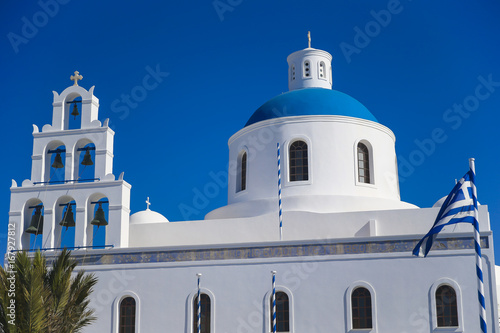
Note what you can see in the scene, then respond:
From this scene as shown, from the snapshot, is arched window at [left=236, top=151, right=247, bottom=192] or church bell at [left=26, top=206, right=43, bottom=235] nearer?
church bell at [left=26, top=206, right=43, bottom=235]

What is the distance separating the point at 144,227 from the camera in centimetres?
1958

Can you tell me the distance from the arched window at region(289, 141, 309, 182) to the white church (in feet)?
0.11

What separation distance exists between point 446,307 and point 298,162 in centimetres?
652

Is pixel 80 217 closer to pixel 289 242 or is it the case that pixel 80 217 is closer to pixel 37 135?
pixel 37 135

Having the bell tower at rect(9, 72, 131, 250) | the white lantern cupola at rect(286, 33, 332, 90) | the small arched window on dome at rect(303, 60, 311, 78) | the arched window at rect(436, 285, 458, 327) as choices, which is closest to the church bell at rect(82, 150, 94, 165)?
the bell tower at rect(9, 72, 131, 250)

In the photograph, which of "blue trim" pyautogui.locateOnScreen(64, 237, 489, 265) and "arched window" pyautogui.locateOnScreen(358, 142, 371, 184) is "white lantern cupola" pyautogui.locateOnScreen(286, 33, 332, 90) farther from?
"blue trim" pyautogui.locateOnScreen(64, 237, 489, 265)

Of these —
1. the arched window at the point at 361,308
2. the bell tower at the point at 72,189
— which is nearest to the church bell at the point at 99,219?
the bell tower at the point at 72,189

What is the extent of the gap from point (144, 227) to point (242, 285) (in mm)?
4079

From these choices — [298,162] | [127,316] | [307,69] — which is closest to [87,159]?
[127,316]

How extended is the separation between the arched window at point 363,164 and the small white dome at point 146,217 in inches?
263

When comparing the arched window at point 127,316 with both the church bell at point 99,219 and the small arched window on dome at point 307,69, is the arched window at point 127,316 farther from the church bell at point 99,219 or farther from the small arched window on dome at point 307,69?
the small arched window on dome at point 307,69

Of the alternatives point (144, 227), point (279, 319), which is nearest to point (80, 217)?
point (144, 227)

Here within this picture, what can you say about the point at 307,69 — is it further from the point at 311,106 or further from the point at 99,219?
the point at 99,219

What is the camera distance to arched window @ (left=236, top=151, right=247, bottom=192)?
70.1ft
